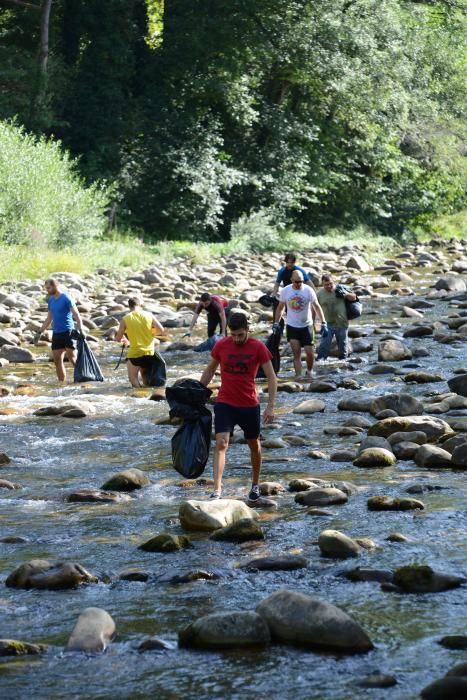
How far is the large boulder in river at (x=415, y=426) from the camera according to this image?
11.8 meters

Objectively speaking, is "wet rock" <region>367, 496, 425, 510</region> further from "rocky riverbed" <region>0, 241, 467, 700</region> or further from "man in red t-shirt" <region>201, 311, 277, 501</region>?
"man in red t-shirt" <region>201, 311, 277, 501</region>

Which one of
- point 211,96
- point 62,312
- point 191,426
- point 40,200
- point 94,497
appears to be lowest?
point 94,497

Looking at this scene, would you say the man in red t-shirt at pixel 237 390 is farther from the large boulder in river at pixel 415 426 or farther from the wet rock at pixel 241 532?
the large boulder in river at pixel 415 426

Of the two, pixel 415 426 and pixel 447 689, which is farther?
pixel 415 426

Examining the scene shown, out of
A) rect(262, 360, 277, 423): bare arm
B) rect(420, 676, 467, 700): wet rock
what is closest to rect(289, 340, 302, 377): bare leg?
rect(262, 360, 277, 423): bare arm

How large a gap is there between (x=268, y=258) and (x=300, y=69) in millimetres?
8328

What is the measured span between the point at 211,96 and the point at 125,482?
106 ft

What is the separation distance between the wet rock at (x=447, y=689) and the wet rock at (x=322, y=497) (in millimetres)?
3968

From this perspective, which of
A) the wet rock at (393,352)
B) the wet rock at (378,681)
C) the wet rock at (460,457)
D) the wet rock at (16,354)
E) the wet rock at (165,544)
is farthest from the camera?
the wet rock at (16,354)

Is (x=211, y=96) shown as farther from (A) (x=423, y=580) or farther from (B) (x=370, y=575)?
(A) (x=423, y=580)

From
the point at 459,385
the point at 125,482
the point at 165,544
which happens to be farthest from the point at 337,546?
the point at 459,385

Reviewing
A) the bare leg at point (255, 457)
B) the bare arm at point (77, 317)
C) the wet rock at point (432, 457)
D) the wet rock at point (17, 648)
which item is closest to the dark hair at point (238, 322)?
the bare leg at point (255, 457)

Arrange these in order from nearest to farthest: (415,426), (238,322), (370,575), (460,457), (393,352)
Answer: (370,575) < (238,322) < (460,457) < (415,426) < (393,352)

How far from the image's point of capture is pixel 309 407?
1423 centimetres
